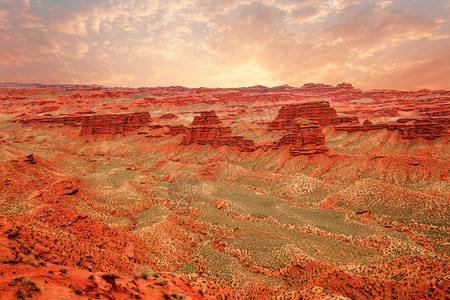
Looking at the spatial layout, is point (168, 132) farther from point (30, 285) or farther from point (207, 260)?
point (30, 285)

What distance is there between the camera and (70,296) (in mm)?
12477

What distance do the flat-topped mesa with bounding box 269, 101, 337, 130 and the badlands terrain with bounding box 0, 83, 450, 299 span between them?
27.5 metres

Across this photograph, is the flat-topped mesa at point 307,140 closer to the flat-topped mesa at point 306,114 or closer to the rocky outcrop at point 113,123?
the flat-topped mesa at point 306,114

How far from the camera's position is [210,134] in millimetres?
95562

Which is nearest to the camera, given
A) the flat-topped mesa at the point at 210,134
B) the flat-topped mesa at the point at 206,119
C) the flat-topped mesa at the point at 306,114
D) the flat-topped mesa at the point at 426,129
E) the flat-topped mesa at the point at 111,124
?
the flat-topped mesa at the point at 426,129

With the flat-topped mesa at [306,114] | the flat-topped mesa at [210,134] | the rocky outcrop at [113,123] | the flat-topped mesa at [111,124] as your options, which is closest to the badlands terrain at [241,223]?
the flat-topped mesa at [210,134]

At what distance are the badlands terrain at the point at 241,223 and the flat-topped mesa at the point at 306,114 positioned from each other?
2748 centimetres

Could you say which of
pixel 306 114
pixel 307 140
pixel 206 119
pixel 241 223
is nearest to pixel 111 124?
pixel 206 119

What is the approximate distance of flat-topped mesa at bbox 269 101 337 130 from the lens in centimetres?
11632

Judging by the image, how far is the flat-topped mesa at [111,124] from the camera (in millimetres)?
119438

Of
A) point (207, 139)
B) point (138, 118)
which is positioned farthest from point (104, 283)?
point (138, 118)

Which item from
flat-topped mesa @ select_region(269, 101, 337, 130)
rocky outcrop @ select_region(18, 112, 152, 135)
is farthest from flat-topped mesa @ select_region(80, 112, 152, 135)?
flat-topped mesa @ select_region(269, 101, 337, 130)

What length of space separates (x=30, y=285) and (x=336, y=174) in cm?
6101

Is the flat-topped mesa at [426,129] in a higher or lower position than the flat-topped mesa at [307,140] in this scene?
higher
